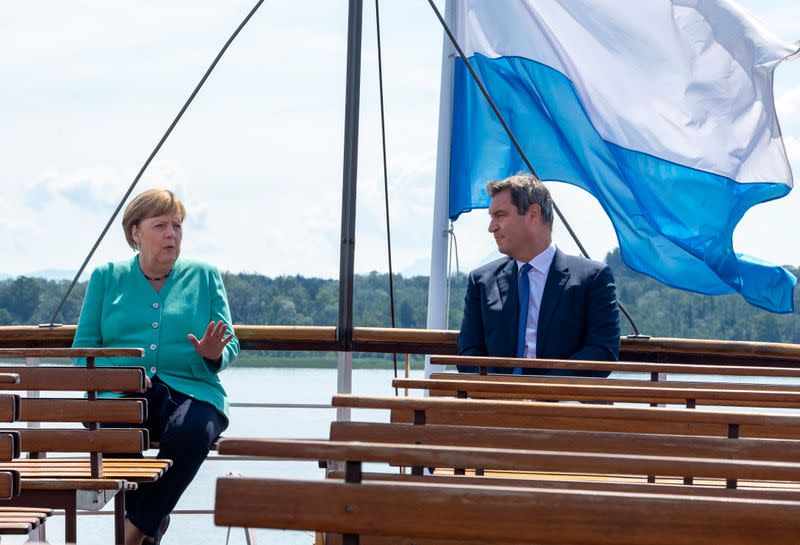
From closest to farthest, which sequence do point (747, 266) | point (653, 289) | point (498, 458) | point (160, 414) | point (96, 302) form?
1. point (498, 458)
2. point (160, 414)
3. point (96, 302)
4. point (747, 266)
5. point (653, 289)

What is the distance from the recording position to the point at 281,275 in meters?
6.89

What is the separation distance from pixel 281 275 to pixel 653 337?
2.46 metres

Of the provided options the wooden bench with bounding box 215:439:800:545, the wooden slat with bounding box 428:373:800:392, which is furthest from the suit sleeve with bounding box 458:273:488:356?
the wooden bench with bounding box 215:439:800:545

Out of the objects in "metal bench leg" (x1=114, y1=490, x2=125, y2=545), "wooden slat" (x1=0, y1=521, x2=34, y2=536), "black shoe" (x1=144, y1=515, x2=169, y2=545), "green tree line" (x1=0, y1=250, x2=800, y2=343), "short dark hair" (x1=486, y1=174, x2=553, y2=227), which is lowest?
"black shoe" (x1=144, y1=515, x2=169, y2=545)

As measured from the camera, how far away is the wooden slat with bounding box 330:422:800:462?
238 centimetres

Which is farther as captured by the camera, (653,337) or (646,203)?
(646,203)

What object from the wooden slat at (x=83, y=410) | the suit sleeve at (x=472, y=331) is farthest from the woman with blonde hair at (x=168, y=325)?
the suit sleeve at (x=472, y=331)

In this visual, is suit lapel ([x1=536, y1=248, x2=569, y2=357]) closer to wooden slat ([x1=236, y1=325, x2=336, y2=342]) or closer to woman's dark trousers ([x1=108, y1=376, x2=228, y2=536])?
wooden slat ([x1=236, y1=325, x2=336, y2=342])

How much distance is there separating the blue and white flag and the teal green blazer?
1774 millimetres

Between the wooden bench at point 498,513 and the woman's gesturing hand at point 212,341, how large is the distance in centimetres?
258

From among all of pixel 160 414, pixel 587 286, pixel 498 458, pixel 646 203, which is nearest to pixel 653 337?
pixel 587 286

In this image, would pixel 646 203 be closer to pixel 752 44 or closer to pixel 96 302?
pixel 752 44

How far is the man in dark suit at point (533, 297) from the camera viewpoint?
15.9 feet

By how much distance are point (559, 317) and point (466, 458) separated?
2953mm
